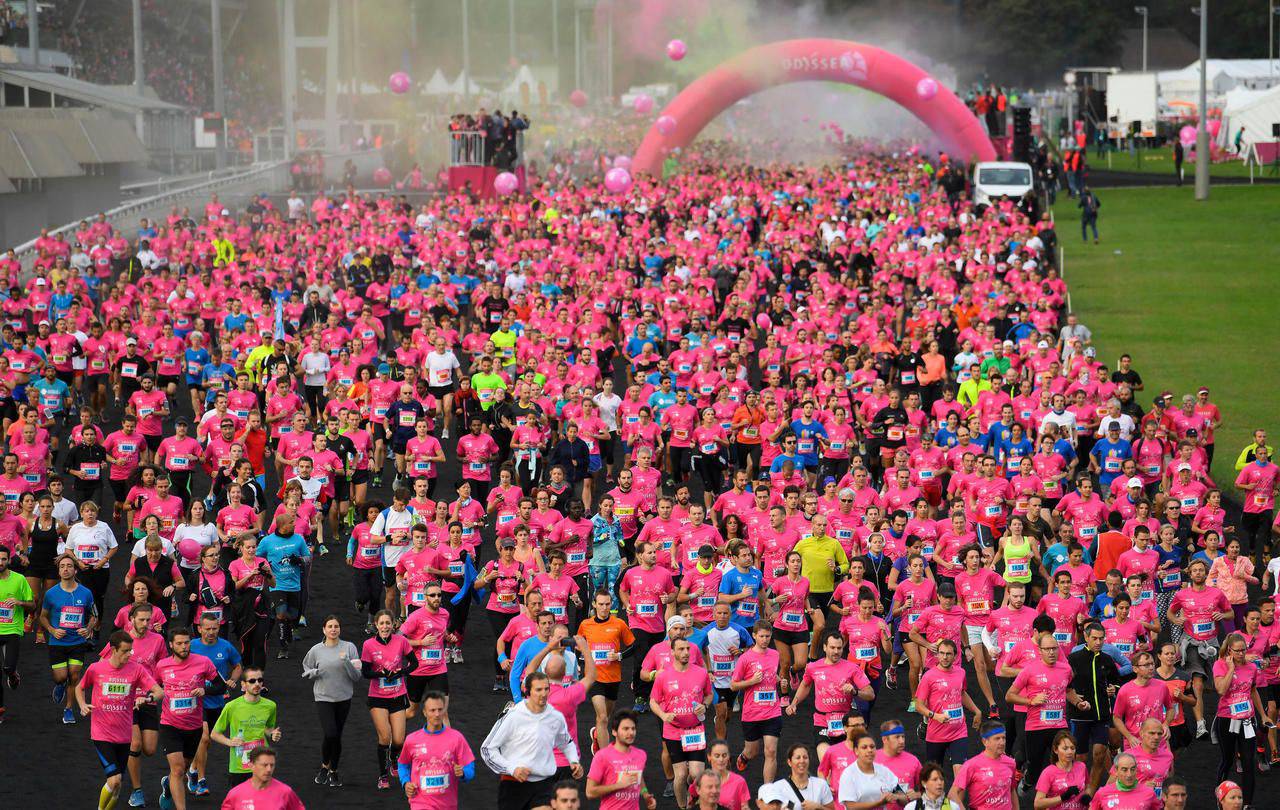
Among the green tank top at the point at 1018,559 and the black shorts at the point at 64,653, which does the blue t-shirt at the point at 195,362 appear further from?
the green tank top at the point at 1018,559

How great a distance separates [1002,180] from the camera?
45.5 m

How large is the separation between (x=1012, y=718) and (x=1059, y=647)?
0.85m

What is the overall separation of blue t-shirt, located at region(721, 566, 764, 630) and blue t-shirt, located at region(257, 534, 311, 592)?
352 cm

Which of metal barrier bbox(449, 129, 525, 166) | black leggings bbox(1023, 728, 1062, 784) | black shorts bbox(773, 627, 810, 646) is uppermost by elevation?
metal barrier bbox(449, 129, 525, 166)

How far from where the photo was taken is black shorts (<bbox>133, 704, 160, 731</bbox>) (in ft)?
40.6

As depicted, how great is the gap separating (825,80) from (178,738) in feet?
130

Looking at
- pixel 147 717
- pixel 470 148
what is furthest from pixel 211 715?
pixel 470 148

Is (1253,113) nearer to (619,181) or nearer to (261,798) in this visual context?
(619,181)

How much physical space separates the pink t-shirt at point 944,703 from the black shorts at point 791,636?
226 centimetres

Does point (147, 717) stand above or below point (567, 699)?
below

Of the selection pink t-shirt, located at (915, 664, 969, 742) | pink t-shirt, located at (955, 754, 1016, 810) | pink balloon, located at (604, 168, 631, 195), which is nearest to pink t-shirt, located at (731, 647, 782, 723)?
pink t-shirt, located at (915, 664, 969, 742)

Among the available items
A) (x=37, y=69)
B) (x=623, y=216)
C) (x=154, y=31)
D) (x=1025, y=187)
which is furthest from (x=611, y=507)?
(x=154, y=31)

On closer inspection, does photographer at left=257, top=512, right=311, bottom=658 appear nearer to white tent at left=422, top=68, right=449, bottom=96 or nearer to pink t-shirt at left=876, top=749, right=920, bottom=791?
pink t-shirt at left=876, top=749, right=920, bottom=791

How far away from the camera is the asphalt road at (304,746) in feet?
42.1
